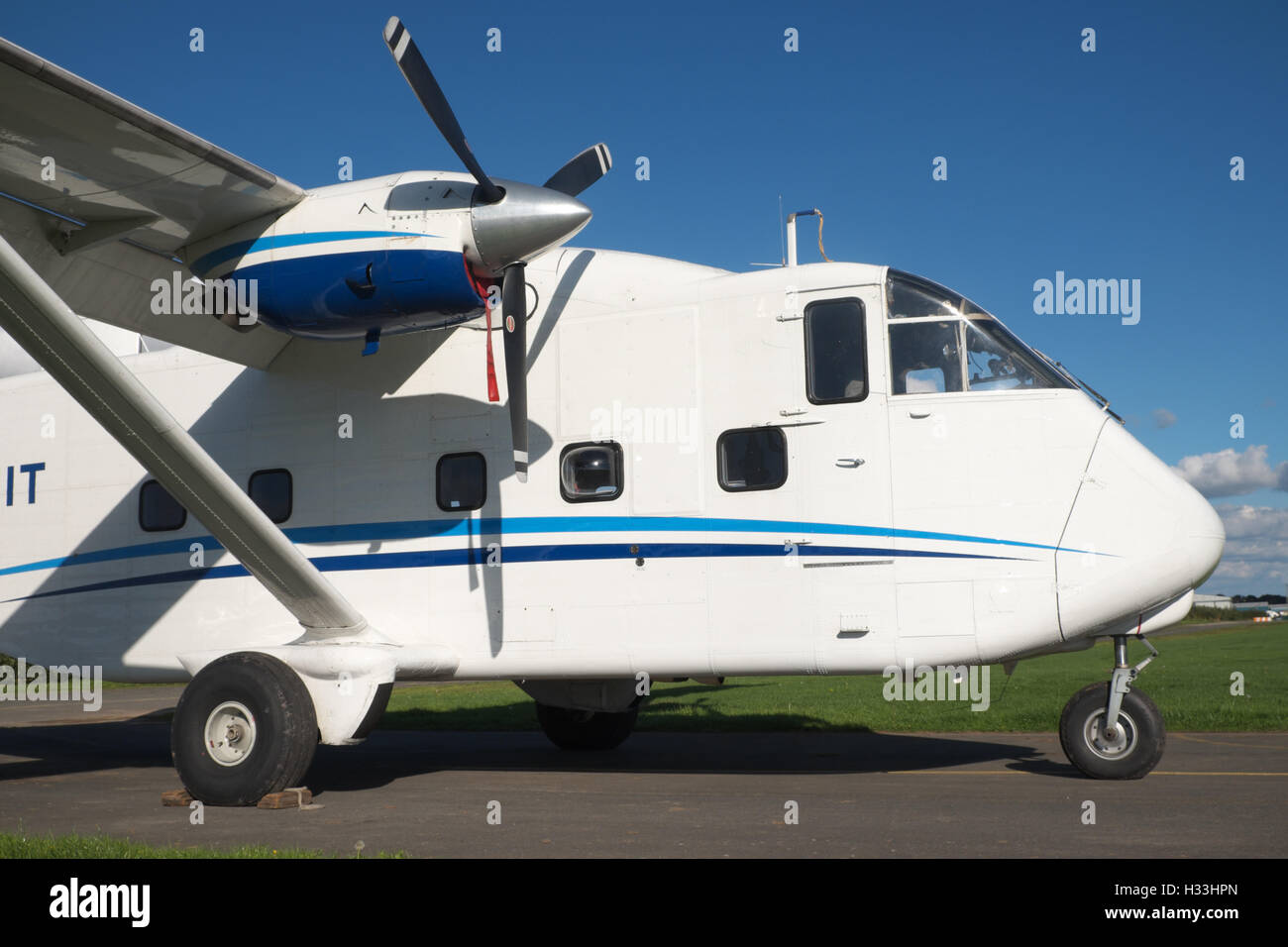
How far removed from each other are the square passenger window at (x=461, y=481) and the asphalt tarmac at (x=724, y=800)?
8.47 feet

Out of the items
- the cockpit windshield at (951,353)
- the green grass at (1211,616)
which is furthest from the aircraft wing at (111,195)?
the green grass at (1211,616)

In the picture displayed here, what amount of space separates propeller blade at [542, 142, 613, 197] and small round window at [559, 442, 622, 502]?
92.0 inches

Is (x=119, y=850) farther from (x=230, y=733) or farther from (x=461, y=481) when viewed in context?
(x=461, y=481)

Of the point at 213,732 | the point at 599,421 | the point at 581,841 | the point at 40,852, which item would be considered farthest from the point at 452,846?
the point at 599,421

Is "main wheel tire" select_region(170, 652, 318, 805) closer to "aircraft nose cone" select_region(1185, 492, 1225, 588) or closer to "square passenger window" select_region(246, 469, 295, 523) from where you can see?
"square passenger window" select_region(246, 469, 295, 523)

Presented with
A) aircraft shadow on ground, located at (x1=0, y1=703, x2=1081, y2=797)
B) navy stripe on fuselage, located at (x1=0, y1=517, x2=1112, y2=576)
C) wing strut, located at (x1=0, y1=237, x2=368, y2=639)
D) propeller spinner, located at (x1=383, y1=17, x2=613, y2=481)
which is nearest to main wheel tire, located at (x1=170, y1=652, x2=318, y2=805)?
wing strut, located at (x1=0, y1=237, x2=368, y2=639)

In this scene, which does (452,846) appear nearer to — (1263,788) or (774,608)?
(774,608)

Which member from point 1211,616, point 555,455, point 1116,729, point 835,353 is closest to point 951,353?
point 835,353

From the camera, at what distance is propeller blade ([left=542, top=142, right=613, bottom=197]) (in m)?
9.80

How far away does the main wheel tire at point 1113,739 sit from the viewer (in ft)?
29.3

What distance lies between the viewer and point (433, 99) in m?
8.88

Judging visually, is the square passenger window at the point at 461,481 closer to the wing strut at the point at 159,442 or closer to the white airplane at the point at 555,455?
the white airplane at the point at 555,455

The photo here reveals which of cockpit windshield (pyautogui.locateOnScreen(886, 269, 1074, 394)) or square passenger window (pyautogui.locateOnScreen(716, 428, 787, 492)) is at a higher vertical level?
cockpit windshield (pyautogui.locateOnScreen(886, 269, 1074, 394))

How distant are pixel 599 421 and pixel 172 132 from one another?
4109 millimetres
